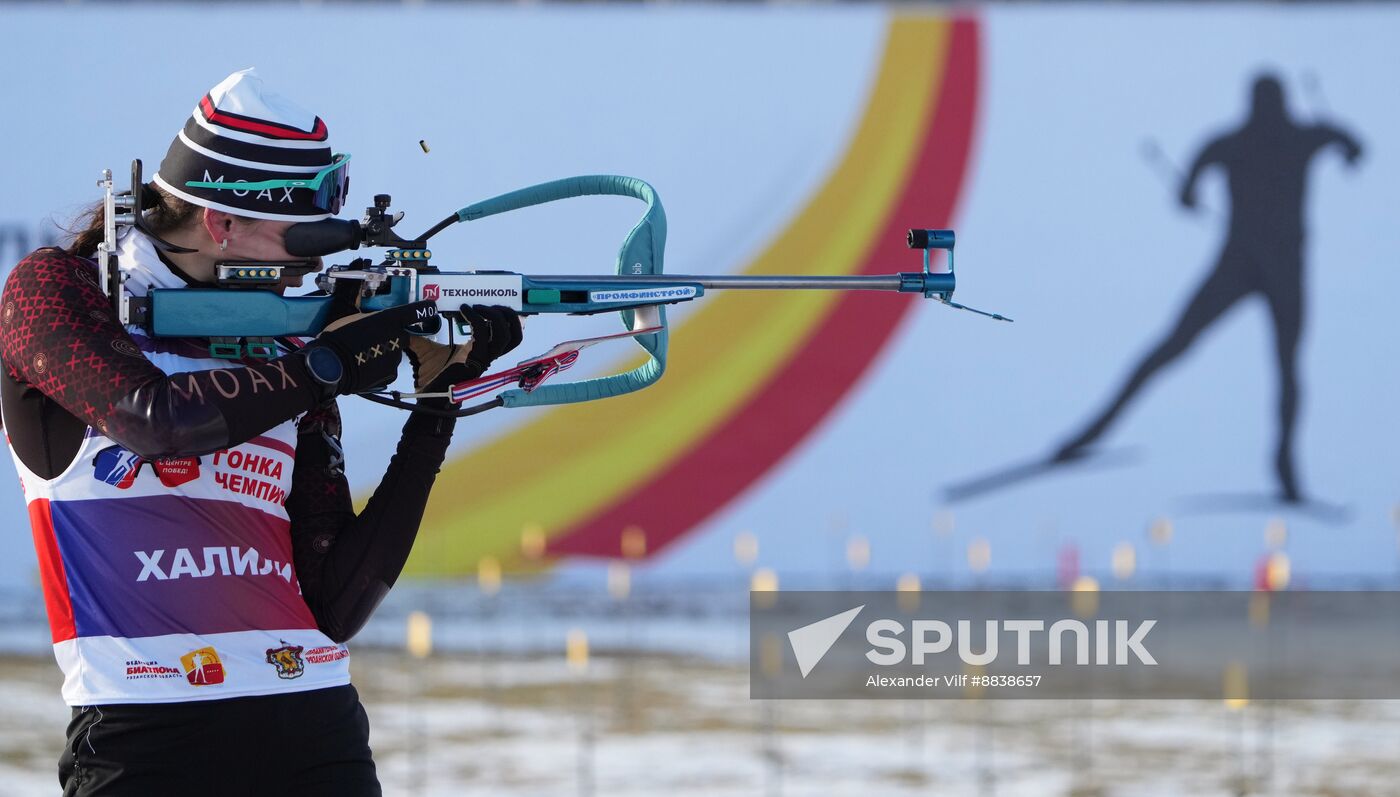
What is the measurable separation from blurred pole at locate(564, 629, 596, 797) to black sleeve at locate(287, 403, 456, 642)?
2900mm

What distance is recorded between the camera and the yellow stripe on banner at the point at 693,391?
6.45 metres

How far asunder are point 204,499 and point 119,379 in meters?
0.15

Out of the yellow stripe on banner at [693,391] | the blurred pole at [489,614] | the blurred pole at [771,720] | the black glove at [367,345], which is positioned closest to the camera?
the black glove at [367,345]

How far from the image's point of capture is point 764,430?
21.4ft

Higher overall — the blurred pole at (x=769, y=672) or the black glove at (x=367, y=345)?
the black glove at (x=367, y=345)

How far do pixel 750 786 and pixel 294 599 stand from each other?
10.0 ft

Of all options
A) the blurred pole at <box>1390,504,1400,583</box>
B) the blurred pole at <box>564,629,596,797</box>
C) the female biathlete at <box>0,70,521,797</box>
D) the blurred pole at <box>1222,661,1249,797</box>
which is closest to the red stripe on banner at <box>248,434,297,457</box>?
the female biathlete at <box>0,70,521,797</box>

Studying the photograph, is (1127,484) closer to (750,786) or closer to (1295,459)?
(1295,459)

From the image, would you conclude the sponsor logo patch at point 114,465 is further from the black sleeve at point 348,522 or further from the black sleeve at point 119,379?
the black sleeve at point 348,522

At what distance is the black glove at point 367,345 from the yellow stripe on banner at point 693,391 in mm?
4984

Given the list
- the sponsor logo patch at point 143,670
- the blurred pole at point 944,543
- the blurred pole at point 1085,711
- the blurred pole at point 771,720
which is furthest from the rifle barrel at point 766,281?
the blurred pole at point 944,543

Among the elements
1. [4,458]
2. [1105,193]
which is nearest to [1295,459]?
[1105,193]

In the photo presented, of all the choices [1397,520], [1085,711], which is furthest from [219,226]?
[1397,520]

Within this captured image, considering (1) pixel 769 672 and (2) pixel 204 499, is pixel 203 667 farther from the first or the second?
(1) pixel 769 672
